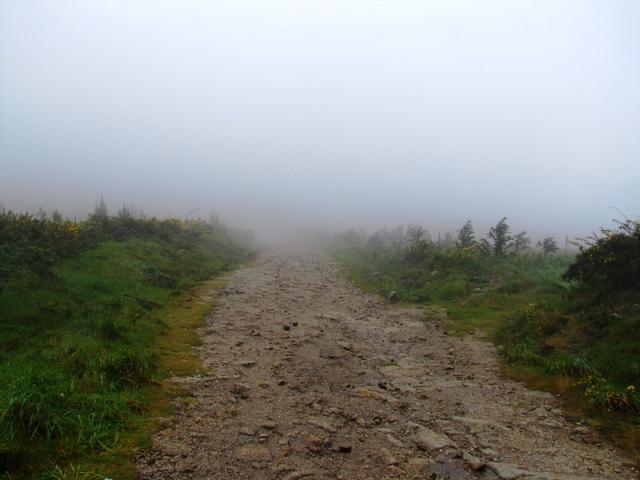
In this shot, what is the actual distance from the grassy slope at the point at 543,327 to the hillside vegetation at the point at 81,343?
629 cm

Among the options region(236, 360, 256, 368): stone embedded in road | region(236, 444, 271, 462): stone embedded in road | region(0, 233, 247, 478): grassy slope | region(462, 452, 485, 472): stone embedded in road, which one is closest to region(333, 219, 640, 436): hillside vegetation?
region(462, 452, 485, 472): stone embedded in road

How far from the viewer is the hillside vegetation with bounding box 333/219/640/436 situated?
6.91 metres

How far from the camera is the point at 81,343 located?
23.2 feet

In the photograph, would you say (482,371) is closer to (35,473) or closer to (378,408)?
(378,408)

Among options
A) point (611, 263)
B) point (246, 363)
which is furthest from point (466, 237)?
point (246, 363)

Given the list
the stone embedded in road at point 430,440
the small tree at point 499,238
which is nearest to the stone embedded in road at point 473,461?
the stone embedded in road at point 430,440

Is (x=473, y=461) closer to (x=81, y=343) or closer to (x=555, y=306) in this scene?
(x=81, y=343)

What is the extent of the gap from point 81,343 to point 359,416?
4.74 m

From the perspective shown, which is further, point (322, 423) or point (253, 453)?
point (322, 423)

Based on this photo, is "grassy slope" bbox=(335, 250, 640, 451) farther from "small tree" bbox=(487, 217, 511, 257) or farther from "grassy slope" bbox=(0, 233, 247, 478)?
"grassy slope" bbox=(0, 233, 247, 478)

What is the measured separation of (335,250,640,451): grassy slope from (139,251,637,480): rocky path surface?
0.48 metres

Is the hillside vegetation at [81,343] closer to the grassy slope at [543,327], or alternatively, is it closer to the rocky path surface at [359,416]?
the rocky path surface at [359,416]

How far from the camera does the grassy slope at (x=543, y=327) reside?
6496 millimetres

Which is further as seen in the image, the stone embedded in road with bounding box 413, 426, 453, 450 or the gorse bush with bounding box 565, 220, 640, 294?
the gorse bush with bounding box 565, 220, 640, 294
